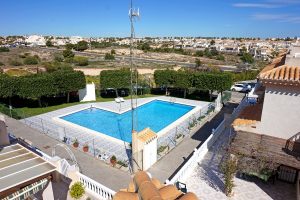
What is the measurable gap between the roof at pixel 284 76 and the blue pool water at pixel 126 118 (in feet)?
44.2

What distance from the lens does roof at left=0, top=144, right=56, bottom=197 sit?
26.9ft

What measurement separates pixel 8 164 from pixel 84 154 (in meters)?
9.31

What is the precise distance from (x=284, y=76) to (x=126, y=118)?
18354 millimetres

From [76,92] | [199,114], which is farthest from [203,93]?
[76,92]

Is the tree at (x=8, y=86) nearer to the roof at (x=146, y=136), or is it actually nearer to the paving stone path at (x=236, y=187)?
the roof at (x=146, y=136)

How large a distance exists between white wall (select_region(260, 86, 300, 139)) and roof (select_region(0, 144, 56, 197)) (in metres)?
10.1

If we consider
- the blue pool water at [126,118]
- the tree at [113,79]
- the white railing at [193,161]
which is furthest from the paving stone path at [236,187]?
the tree at [113,79]

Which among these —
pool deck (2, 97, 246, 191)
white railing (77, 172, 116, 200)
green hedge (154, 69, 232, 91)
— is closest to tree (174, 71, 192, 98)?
green hedge (154, 69, 232, 91)

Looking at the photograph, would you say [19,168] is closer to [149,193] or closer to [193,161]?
[149,193]

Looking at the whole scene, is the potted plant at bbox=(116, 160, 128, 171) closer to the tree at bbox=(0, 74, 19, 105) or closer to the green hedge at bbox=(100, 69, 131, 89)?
the green hedge at bbox=(100, 69, 131, 89)

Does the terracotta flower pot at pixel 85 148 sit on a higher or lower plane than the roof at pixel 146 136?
lower

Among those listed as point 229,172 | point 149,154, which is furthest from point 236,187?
point 149,154

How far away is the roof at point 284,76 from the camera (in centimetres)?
1082

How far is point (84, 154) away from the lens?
18.4 meters
